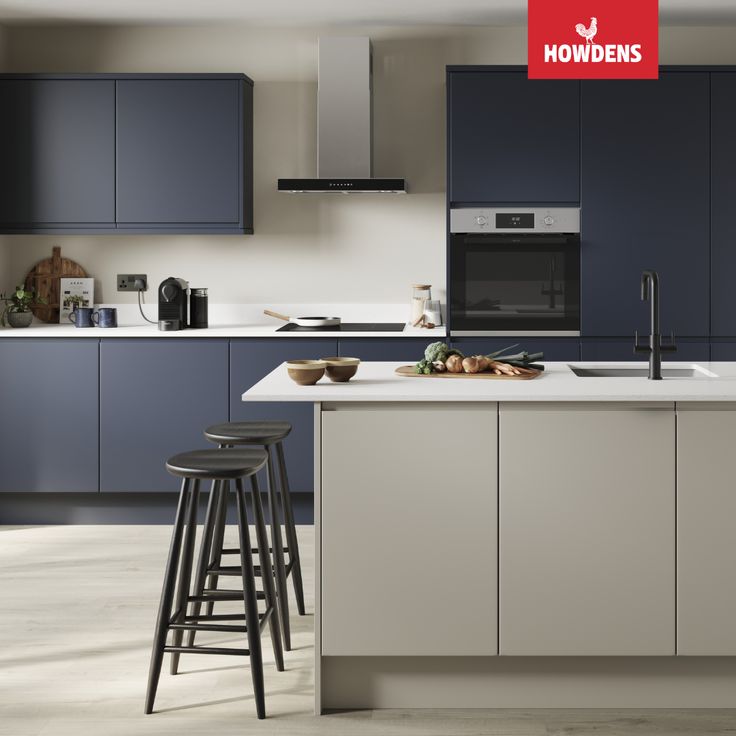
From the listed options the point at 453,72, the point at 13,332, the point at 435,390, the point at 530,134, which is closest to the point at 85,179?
the point at 13,332

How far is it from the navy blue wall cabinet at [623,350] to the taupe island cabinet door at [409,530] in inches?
92.7

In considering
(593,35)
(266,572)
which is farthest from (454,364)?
(593,35)

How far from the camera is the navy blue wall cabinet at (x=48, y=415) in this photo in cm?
516

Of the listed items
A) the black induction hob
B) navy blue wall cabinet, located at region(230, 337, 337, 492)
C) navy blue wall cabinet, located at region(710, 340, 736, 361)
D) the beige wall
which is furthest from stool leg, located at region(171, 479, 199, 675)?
navy blue wall cabinet, located at region(710, 340, 736, 361)

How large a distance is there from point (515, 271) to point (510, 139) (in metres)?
0.65

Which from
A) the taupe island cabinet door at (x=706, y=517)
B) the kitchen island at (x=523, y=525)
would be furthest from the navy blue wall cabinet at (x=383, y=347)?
the taupe island cabinet door at (x=706, y=517)

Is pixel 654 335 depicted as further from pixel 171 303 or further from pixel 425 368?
pixel 171 303

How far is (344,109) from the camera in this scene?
545cm

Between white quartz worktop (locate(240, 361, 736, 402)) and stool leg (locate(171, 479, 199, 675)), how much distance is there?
382 mm

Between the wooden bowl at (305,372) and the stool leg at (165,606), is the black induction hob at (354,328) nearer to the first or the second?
the wooden bowl at (305,372)

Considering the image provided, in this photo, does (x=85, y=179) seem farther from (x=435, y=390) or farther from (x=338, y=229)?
A: (x=435, y=390)

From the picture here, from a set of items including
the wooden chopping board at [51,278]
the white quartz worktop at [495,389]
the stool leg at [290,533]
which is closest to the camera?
the white quartz worktop at [495,389]

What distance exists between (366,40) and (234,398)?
1.98m

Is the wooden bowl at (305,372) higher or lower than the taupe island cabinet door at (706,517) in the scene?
higher
